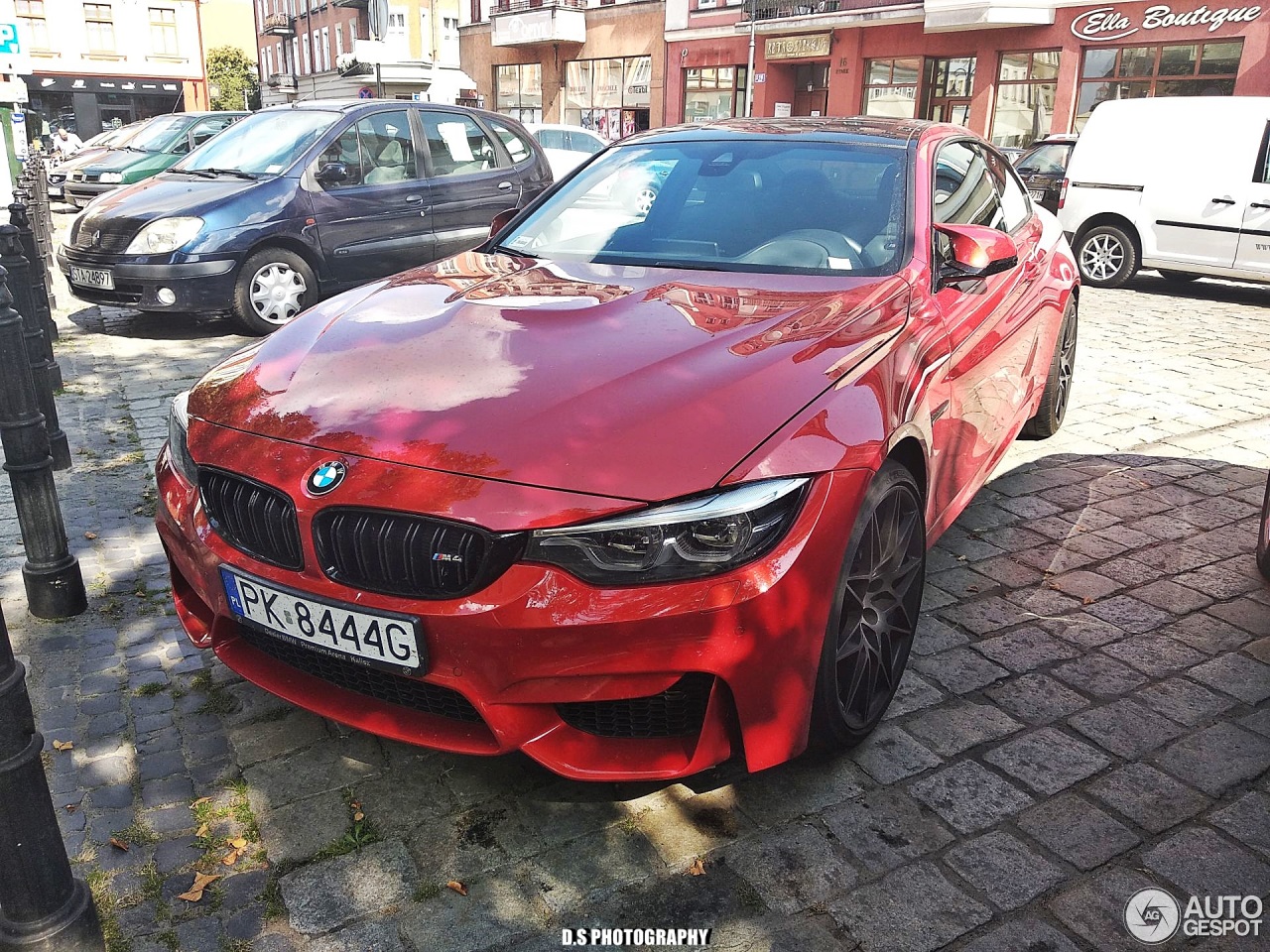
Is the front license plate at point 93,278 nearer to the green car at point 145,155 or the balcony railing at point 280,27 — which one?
the green car at point 145,155

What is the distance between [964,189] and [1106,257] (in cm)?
855

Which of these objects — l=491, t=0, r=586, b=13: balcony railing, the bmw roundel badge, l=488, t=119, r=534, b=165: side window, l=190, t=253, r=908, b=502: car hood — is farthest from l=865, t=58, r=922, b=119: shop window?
the bmw roundel badge

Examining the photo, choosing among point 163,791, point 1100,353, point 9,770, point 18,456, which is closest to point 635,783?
point 163,791

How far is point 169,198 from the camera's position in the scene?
769 cm

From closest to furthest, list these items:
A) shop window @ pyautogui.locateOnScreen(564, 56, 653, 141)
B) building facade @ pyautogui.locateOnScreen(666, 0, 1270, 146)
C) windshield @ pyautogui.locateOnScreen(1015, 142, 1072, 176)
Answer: windshield @ pyautogui.locateOnScreen(1015, 142, 1072, 176), building facade @ pyautogui.locateOnScreen(666, 0, 1270, 146), shop window @ pyautogui.locateOnScreen(564, 56, 653, 141)

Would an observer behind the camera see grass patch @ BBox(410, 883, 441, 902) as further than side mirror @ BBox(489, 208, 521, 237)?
No

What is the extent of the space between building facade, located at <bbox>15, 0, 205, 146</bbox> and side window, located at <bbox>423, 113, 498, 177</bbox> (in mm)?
52435

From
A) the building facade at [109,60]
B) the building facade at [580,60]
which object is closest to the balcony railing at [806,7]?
the building facade at [580,60]

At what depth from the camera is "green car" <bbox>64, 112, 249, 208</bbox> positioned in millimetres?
15633

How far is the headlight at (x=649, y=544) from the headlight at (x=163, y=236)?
6.21 metres

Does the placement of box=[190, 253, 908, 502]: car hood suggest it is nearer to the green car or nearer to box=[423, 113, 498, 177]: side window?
box=[423, 113, 498, 177]: side window

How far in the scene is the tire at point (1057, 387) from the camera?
538 centimetres

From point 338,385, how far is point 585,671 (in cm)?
100

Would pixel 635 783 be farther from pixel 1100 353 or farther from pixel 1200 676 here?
pixel 1100 353
